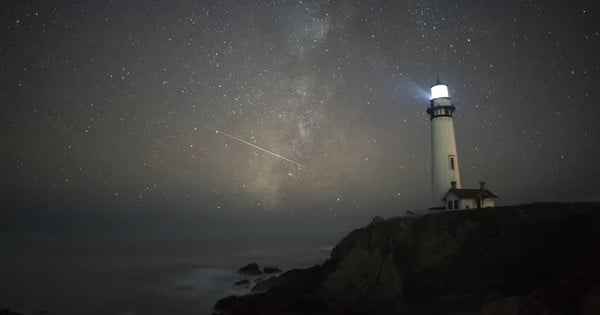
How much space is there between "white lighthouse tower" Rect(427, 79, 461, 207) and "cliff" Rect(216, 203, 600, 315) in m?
8.55

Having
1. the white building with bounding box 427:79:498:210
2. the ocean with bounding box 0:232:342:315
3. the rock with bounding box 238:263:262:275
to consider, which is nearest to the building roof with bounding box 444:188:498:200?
the white building with bounding box 427:79:498:210

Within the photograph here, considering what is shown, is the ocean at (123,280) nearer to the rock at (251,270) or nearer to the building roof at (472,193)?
the rock at (251,270)

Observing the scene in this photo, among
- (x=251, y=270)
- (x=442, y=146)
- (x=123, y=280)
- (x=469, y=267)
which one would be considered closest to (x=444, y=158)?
(x=442, y=146)

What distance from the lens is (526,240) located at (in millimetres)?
16797

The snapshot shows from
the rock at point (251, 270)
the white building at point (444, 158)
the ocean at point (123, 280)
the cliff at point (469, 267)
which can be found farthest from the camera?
the rock at point (251, 270)

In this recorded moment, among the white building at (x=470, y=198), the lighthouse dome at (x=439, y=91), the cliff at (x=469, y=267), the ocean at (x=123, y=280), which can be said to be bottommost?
the ocean at (x=123, y=280)

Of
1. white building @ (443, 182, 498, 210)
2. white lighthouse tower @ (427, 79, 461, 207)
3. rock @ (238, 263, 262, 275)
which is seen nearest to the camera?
white building @ (443, 182, 498, 210)

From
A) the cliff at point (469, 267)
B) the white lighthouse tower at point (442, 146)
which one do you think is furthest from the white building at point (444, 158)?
the cliff at point (469, 267)

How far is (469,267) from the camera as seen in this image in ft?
56.2

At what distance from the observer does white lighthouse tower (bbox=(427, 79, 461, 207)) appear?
2866cm

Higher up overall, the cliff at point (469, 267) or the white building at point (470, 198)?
the white building at point (470, 198)

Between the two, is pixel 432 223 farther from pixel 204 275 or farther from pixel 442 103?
pixel 204 275

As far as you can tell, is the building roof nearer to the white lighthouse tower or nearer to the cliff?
the white lighthouse tower

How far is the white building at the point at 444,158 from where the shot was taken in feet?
87.3
